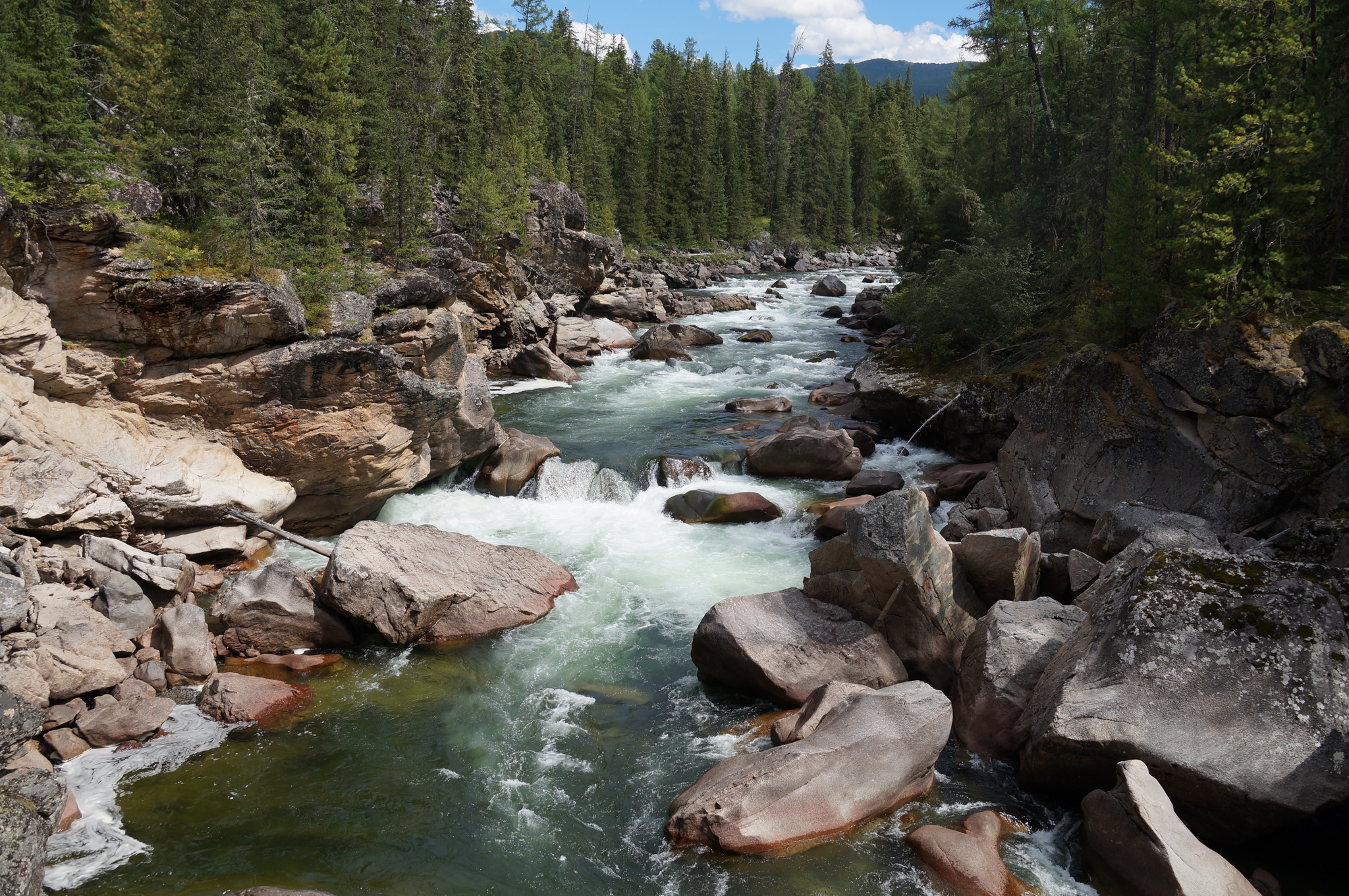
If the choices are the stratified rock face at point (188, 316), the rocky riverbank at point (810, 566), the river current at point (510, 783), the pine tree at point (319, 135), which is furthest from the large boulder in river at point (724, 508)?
the pine tree at point (319, 135)

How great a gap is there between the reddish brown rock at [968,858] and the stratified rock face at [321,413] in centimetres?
1177

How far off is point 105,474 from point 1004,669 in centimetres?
1339

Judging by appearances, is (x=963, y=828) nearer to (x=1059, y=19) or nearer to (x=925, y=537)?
(x=925, y=537)

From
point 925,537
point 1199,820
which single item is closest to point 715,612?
point 925,537

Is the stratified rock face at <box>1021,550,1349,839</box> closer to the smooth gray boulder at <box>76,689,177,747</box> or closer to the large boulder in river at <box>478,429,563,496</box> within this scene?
the smooth gray boulder at <box>76,689,177,747</box>

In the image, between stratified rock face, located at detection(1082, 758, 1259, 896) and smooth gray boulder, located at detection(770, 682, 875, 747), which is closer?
stratified rock face, located at detection(1082, 758, 1259, 896)

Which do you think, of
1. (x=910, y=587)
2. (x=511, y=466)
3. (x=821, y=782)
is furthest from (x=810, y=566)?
(x=511, y=466)

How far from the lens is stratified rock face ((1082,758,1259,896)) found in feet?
20.5

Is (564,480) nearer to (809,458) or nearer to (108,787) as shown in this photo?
(809,458)

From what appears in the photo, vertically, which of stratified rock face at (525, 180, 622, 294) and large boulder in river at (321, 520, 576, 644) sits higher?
stratified rock face at (525, 180, 622, 294)

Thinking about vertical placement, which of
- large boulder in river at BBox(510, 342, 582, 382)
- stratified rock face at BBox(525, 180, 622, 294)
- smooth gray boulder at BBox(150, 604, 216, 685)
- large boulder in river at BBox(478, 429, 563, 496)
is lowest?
smooth gray boulder at BBox(150, 604, 216, 685)

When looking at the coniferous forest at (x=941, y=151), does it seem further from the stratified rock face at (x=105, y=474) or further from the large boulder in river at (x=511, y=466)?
the large boulder in river at (x=511, y=466)

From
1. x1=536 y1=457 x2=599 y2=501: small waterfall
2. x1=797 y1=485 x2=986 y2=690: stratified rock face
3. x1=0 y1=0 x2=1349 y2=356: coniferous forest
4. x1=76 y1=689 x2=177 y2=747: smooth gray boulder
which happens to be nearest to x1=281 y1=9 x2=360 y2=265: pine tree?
x1=0 y1=0 x2=1349 y2=356: coniferous forest

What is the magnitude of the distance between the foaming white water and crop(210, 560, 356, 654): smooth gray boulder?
153 cm
